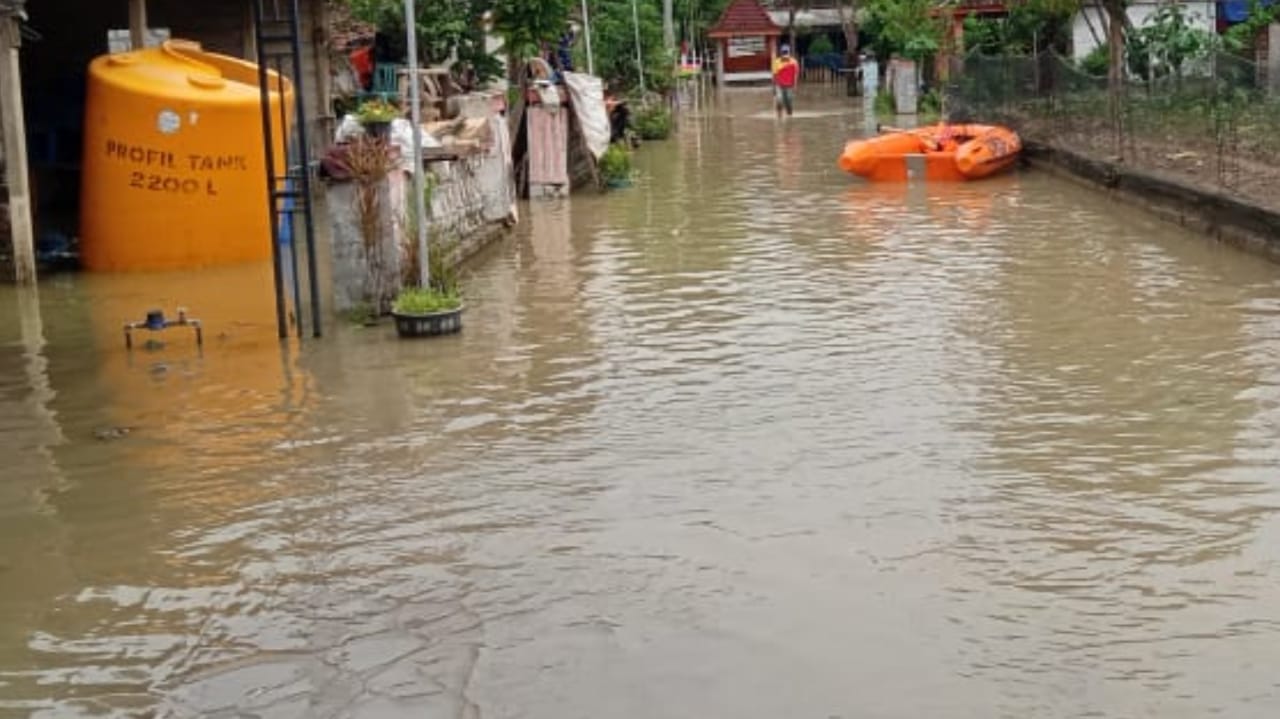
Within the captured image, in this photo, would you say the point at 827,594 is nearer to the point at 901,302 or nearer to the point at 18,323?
the point at 901,302

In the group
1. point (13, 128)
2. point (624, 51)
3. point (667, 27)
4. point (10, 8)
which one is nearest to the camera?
point (10, 8)

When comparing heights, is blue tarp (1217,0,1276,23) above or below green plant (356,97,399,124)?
above

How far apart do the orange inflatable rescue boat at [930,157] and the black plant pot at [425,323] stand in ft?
42.3

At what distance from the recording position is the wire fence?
19.0 m

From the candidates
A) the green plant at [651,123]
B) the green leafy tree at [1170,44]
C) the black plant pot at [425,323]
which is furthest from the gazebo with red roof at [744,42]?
the black plant pot at [425,323]

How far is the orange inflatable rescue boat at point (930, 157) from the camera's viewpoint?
2356 cm

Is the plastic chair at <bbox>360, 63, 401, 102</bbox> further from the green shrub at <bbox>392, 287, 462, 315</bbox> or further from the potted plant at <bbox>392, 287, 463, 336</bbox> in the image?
the potted plant at <bbox>392, 287, 463, 336</bbox>

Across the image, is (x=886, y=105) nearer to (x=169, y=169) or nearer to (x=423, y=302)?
(x=169, y=169)

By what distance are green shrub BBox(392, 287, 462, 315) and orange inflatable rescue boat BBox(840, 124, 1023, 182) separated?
1268 cm

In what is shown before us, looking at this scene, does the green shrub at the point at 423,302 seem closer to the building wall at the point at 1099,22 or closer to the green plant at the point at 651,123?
the green plant at the point at 651,123

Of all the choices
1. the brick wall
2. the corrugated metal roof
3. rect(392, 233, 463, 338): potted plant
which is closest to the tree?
the brick wall

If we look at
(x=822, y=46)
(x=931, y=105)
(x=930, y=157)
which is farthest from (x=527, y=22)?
(x=822, y=46)

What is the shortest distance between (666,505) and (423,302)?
4.72 metres

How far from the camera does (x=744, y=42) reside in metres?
63.2
